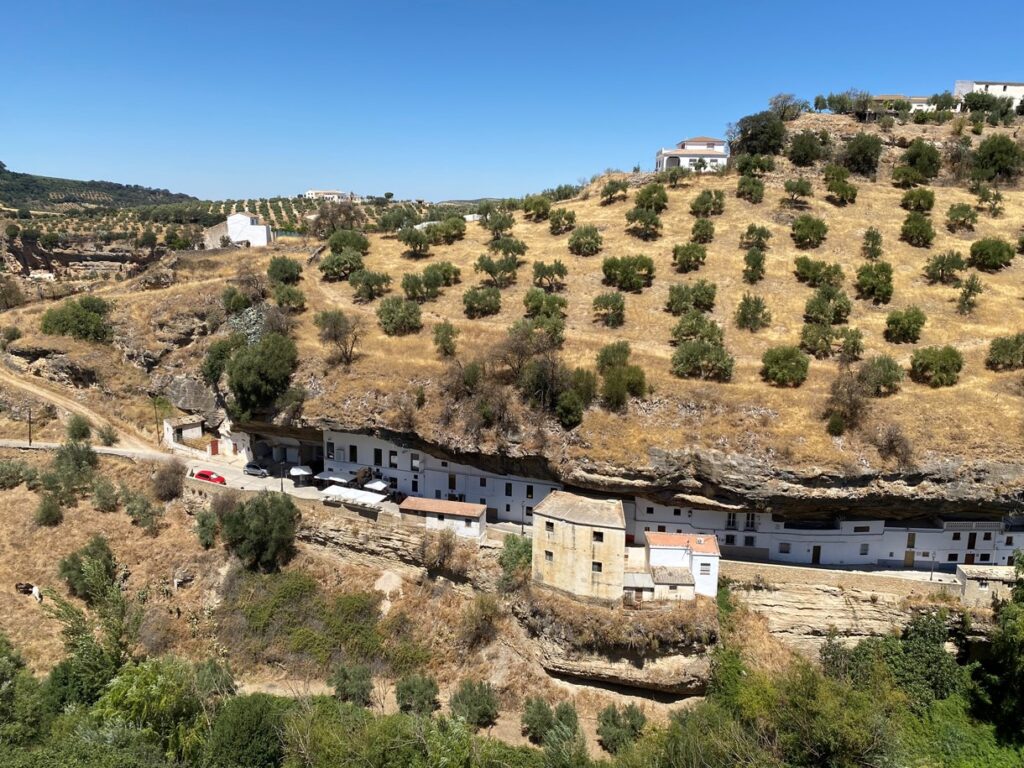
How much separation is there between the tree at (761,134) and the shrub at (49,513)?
6928 centimetres

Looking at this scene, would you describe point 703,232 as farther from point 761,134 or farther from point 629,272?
point 761,134

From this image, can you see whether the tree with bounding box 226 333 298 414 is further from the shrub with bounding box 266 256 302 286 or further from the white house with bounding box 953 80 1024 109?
the white house with bounding box 953 80 1024 109

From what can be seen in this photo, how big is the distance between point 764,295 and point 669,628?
28759mm

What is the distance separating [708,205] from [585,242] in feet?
43.0

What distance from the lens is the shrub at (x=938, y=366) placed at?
34.1m

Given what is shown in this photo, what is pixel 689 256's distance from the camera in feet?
162

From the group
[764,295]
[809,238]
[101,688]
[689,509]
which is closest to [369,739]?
[101,688]

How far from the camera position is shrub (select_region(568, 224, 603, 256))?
2142 inches

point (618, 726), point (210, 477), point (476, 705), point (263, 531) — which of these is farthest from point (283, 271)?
point (618, 726)

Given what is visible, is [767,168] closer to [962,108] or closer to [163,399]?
[962,108]

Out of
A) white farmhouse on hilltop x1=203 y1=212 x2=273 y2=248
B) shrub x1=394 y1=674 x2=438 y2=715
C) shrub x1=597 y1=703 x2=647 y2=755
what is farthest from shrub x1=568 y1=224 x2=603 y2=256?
shrub x1=394 y1=674 x2=438 y2=715

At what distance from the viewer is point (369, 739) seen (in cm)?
2273

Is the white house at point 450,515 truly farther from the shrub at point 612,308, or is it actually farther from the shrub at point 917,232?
the shrub at point 917,232

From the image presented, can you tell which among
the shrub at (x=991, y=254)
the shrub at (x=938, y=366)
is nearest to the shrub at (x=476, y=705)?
the shrub at (x=938, y=366)
